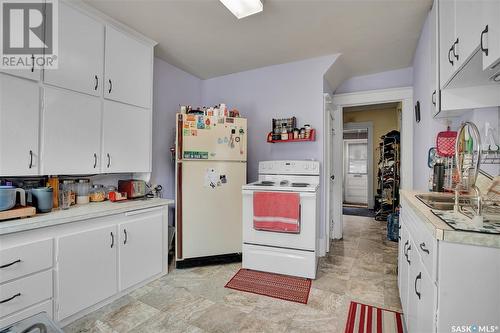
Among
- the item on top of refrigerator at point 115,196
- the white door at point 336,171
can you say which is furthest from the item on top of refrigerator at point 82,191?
the white door at point 336,171

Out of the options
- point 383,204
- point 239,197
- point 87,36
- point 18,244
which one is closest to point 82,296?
point 18,244

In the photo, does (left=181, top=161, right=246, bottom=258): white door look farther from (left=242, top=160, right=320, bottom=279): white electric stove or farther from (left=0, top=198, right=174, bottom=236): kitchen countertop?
(left=0, top=198, right=174, bottom=236): kitchen countertop

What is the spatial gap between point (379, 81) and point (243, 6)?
7.80ft

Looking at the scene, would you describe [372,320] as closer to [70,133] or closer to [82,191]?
[82,191]

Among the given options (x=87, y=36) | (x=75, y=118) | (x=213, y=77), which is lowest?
(x=75, y=118)

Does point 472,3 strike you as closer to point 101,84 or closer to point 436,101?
point 436,101

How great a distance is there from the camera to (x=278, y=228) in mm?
2387

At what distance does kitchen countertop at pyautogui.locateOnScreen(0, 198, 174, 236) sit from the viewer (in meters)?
1.44

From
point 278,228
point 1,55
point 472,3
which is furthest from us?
point 278,228

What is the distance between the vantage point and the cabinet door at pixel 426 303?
0.90 metres

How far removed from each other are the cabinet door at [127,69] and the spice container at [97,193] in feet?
2.86

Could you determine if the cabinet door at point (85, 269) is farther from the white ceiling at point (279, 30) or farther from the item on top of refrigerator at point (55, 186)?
the white ceiling at point (279, 30)

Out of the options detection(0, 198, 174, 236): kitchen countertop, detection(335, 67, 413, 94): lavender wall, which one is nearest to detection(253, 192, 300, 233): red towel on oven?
detection(0, 198, 174, 236): kitchen countertop

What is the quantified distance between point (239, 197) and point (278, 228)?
2.12ft
